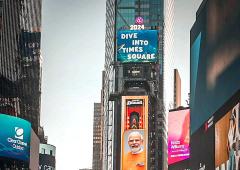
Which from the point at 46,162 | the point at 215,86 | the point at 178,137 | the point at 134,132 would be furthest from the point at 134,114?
the point at 215,86

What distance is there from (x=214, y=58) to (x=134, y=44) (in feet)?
290

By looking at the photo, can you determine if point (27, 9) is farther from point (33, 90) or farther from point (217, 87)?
point (217, 87)

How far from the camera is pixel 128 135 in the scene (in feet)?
421

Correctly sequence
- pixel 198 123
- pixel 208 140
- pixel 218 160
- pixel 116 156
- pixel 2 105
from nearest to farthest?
1. pixel 218 160
2. pixel 208 140
3. pixel 198 123
4. pixel 2 105
5. pixel 116 156

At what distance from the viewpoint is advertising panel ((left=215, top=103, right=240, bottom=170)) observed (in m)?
30.0

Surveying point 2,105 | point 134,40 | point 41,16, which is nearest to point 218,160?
point 2,105

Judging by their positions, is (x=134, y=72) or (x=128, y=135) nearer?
(x=128, y=135)

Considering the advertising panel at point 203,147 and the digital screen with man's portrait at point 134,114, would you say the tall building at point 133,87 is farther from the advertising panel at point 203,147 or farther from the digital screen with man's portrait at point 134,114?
the advertising panel at point 203,147

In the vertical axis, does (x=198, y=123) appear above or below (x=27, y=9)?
below

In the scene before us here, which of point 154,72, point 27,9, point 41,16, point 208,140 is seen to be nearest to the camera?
point 208,140

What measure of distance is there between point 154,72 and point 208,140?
390 ft

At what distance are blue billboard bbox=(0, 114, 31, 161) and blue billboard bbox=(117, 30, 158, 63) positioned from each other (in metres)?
35.5

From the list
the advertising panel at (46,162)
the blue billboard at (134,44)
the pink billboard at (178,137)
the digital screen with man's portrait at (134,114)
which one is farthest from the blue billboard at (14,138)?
the advertising panel at (46,162)

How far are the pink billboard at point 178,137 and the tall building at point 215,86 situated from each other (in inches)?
1515
